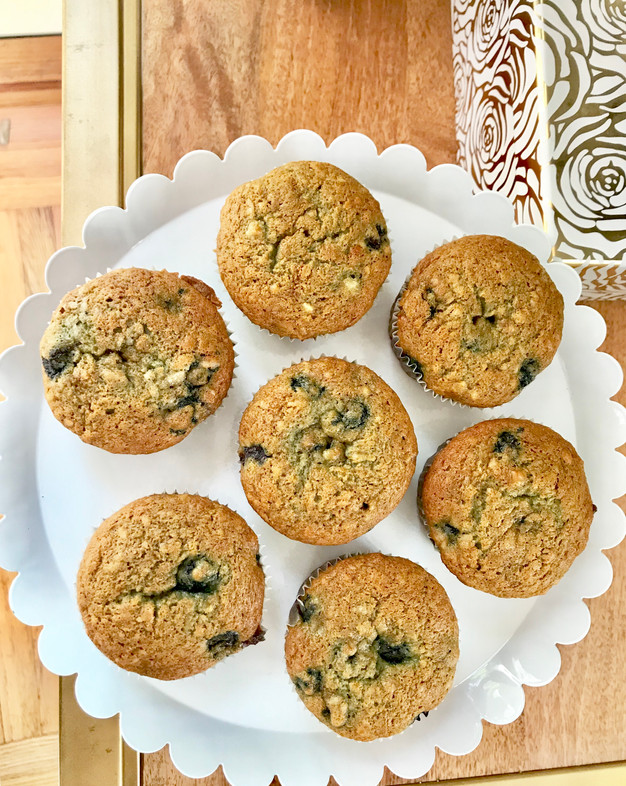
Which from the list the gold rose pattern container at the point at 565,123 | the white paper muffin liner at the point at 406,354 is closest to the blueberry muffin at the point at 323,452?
the white paper muffin liner at the point at 406,354

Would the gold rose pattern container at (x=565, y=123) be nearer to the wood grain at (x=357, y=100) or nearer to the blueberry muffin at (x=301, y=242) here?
the wood grain at (x=357, y=100)

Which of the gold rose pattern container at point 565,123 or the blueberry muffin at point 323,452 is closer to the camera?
the blueberry muffin at point 323,452

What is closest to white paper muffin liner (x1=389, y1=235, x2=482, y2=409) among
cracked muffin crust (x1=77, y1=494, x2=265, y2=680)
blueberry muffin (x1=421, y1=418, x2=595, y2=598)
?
blueberry muffin (x1=421, y1=418, x2=595, y2=598)

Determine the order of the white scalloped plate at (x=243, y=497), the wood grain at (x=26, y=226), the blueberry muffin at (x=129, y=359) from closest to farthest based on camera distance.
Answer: the blueberry muffin at (x=129, y=359)
the white scalloped plate at (x=243, y=497)
the wood grain at (x=26, y=226)

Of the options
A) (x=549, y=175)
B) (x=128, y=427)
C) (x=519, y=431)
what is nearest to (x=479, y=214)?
(x=549, y=175)

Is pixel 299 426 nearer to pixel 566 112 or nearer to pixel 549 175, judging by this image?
pixel 549 175

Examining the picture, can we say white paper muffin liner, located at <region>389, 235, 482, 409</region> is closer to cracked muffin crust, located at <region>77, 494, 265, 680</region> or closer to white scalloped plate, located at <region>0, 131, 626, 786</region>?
white scalloped plate, located at <region>0, 131, 626, 786</region>
